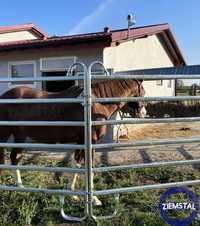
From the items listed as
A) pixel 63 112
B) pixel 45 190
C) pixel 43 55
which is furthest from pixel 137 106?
pixel 43 55

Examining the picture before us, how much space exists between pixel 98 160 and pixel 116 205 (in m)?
2.67

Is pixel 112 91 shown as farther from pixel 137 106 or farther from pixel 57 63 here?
pixel 57 63

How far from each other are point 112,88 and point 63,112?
2.48 feet

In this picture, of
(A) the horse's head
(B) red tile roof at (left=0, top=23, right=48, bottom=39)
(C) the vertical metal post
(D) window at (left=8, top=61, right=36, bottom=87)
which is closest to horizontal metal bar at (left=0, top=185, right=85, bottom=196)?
(C) the vertical metal post

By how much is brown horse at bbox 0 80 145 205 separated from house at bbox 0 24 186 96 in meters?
4.11

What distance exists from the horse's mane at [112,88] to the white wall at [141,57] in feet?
14.7

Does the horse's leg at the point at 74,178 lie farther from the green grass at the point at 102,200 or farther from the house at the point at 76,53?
the house at the point at 76,53

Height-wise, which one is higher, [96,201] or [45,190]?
[45,190]

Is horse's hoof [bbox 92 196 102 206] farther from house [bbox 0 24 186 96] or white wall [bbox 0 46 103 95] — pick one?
white wall [bbox 0 46 103 95]

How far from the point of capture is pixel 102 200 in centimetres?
436

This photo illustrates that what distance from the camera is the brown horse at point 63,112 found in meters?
4.48

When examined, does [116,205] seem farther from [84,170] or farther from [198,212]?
[198,212]

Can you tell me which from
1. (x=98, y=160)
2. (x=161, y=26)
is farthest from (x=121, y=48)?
(x=98, y=160)

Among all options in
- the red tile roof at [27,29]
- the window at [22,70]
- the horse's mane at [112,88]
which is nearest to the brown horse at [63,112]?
the horse's mane at [112,88]
